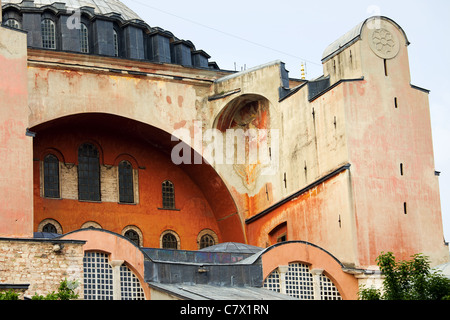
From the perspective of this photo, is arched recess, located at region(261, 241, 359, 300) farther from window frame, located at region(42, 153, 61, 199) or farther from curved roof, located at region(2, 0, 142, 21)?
curved roof, located at region(2, 0, 142, 21)

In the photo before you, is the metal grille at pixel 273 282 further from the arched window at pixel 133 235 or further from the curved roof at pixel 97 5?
the curved roof at pixel 97 5

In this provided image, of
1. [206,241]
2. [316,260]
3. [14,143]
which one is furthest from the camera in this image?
[206,241]

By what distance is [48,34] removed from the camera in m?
35.3

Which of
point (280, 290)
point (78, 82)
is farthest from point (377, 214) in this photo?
point (78, 82)

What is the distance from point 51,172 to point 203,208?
5.61 metres

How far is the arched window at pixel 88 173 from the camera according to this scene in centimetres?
3344

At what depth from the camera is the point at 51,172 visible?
108 feet

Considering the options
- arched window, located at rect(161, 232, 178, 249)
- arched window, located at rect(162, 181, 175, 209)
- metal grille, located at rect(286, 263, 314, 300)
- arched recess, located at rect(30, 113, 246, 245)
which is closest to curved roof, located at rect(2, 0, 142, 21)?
arched recess, located at rect(30, 113, 246, 245)

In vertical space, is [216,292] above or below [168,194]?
below

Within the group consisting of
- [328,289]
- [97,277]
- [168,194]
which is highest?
[168,194]

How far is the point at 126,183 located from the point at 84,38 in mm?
5514

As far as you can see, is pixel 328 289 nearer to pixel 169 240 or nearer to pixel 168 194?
pixel 169 240

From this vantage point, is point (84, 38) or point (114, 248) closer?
point (114, 248)

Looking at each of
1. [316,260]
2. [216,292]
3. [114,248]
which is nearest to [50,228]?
[114,248]
